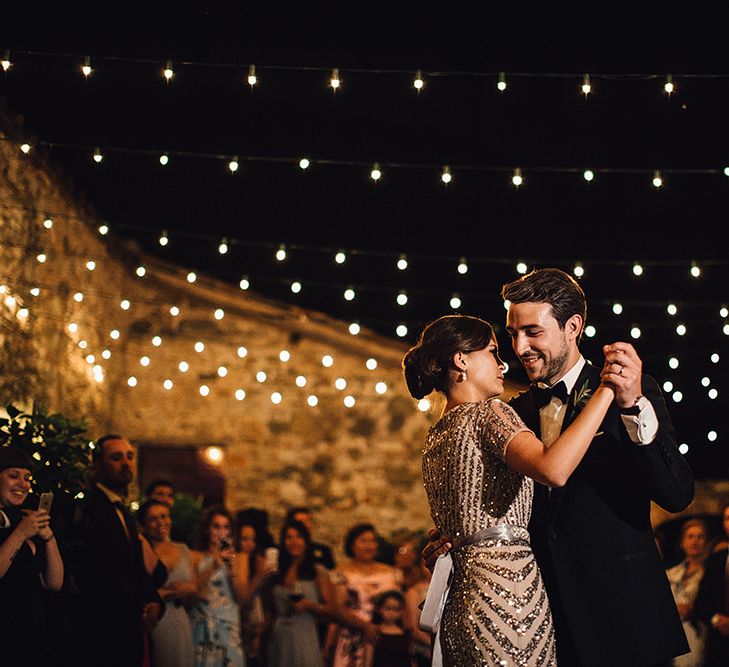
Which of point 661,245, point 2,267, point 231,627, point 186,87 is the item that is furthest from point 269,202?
point 231,627

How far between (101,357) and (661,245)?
5.64 m

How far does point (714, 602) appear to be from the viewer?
668cm

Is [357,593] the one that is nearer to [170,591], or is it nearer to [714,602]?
[170,591]

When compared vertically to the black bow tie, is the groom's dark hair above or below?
above

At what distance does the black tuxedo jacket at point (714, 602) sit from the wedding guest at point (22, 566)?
413 centimetres

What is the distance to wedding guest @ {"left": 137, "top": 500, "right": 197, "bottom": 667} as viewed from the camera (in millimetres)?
6207

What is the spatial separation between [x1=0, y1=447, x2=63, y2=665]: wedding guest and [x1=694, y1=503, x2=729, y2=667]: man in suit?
4117 millimetres

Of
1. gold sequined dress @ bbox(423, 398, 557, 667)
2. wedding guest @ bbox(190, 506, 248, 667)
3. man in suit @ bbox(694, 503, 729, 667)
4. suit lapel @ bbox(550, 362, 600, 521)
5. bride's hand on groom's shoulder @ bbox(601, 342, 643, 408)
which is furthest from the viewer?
man in suit @ bbox(694, 503, 729, 667)

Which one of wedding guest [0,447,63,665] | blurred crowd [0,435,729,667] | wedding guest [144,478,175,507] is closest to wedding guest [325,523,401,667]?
blurred crowd [0,435,729,667]

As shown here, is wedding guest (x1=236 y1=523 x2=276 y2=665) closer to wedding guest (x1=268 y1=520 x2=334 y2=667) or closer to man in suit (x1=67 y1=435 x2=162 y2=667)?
wedding guest (x1=268 y1=520 x2=334 y2=667)

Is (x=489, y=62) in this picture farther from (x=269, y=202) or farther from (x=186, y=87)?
(x=269, y=202)

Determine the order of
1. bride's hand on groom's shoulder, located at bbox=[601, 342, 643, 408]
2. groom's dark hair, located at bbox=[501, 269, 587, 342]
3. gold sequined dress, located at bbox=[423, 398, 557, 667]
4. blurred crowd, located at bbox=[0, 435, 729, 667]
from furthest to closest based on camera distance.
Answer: blurred crowd, located at bbox=[0, 435, 729, 667] < groom's dark hair, located at bbox=[501, 269, 587, 342] < gold sequined dress, located at bbox=[423, 398, 557, 667] < bride's hand on groom's shoulder, located at bbox=[601, 342, 643, 408]

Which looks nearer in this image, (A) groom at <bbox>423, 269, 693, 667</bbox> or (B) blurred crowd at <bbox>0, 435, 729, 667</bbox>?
(A) groom at <bbox>423, 269, 693, 667</bbox>

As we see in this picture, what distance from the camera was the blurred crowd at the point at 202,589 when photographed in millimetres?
4773
